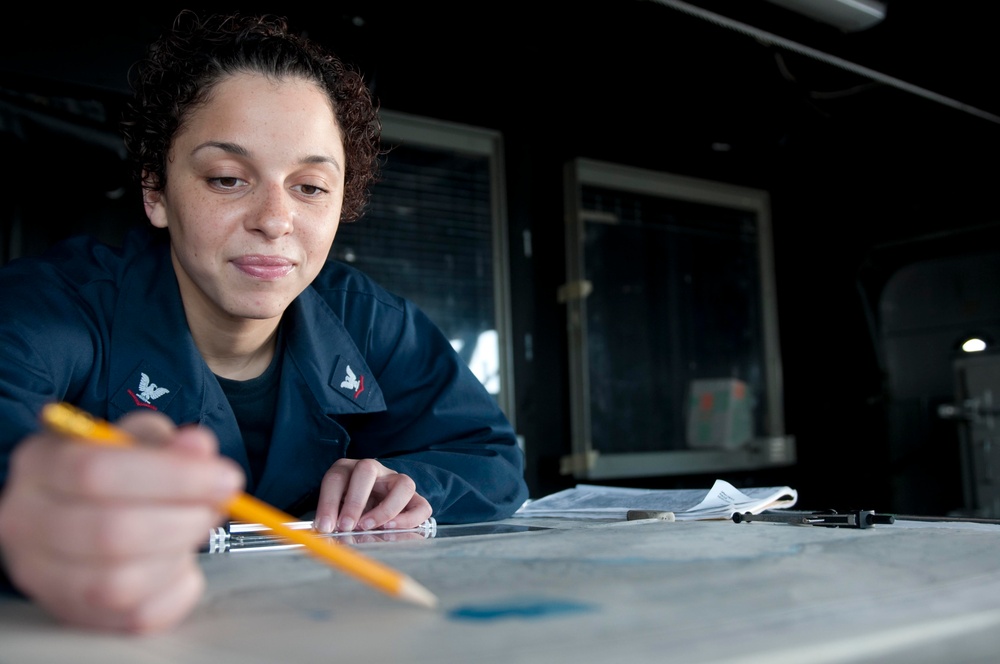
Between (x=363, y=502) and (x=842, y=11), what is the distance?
165cm

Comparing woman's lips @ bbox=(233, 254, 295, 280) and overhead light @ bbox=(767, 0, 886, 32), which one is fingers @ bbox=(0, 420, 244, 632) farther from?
overhead light @ bbox=(767, 0, 886, 32)

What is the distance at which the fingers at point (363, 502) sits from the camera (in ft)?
2.96

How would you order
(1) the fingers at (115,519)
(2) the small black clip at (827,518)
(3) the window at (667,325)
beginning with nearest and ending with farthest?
(1) the fingers at (115,519) → (2) the small black clip at (827,518) → (3) the window at (667,325)

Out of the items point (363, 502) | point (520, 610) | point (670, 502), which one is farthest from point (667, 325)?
point (520, 610)

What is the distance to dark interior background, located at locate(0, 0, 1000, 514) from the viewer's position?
6.78 feet

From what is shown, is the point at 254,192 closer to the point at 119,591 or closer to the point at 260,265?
the point at 260,265

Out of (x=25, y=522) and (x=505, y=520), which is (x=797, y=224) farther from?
(x=25, y=522)

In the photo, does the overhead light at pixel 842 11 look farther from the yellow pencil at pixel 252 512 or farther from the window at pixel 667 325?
the yellow pencil at pixel 252 512

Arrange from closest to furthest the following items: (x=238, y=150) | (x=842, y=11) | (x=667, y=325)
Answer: (x=238, y=150) < (x=842, y=11) < (x=667, y=325)

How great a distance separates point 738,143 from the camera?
339 cm

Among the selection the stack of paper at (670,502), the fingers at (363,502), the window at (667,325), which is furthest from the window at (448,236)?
the fingers at (363,502)

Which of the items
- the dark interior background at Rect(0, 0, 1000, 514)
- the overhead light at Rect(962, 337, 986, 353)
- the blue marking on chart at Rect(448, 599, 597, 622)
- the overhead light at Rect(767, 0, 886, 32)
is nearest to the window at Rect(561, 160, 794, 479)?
the dark interior background at Rect(0, 0, 1000, 514)

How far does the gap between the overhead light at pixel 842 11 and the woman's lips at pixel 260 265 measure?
4.55ft

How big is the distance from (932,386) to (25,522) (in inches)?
Answer: 137
